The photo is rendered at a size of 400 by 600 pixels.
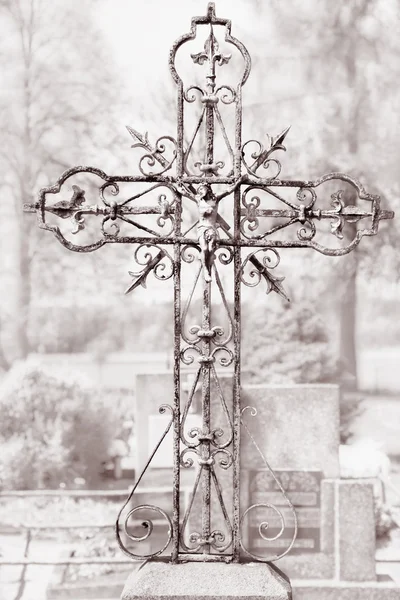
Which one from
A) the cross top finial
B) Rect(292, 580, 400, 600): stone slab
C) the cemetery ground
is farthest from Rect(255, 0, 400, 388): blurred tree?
the cross top finial

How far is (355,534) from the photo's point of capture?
10.3 feet

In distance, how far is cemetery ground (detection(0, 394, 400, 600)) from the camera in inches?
137

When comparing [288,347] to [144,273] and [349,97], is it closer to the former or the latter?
[349,97]

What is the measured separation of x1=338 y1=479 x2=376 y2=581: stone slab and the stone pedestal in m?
1.69

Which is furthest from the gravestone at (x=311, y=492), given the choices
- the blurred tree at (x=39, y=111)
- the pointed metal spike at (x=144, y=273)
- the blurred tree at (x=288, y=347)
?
the blurred tree at (x=39, y=111)

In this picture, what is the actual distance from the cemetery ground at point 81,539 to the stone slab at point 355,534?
354mm

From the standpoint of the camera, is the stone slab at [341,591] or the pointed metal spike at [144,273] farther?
the stone slab at [341,591]

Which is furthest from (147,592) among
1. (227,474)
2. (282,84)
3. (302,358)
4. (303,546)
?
(282,84)

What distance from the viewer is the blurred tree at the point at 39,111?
4.48 metres

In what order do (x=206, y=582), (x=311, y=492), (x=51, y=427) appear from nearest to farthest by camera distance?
(x=206, y=582)
(x=311, y=492)
(x=51, y=427)

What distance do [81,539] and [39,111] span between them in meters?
3.38

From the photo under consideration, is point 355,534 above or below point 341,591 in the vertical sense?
above

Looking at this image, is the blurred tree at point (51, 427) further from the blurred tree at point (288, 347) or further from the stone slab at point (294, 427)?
the stone slab at point (294, 427)

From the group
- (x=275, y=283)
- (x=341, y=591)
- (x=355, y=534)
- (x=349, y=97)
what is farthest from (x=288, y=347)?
(x=275, y=283)
